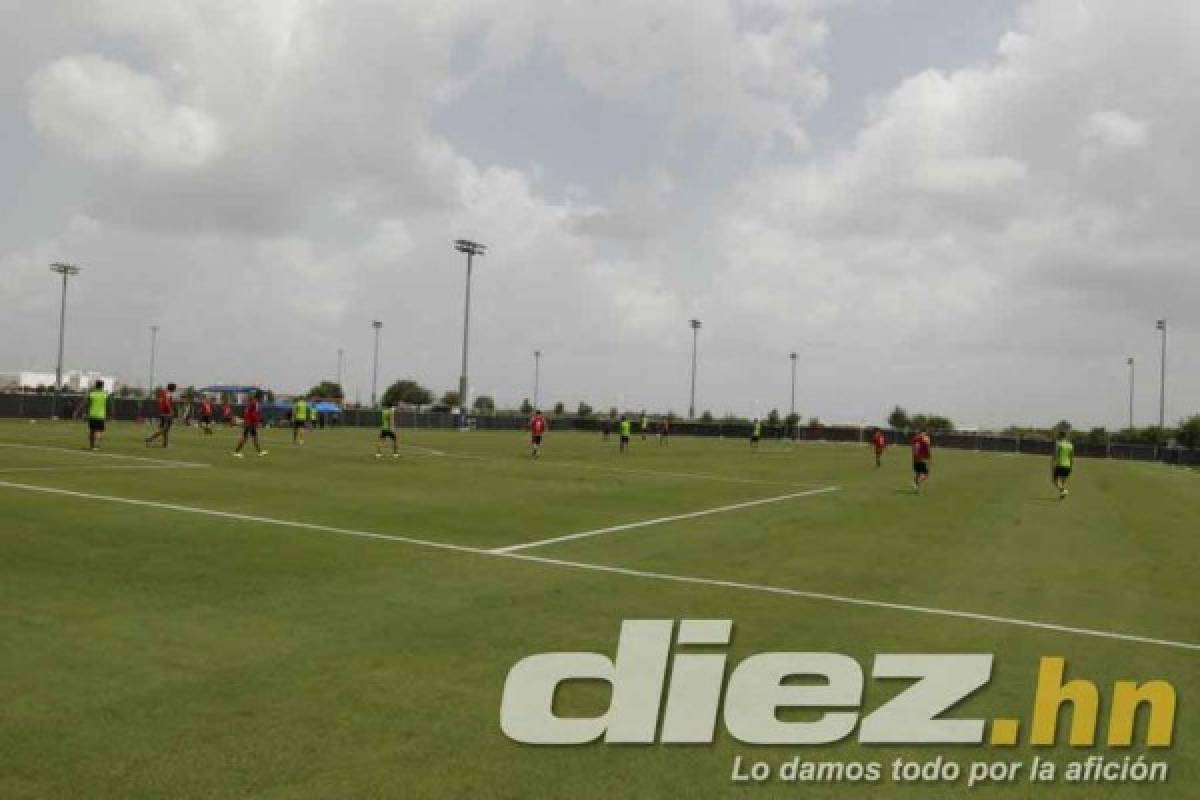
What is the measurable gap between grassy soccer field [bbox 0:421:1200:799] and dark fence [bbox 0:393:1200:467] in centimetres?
3985

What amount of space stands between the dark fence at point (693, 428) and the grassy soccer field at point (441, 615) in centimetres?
3985

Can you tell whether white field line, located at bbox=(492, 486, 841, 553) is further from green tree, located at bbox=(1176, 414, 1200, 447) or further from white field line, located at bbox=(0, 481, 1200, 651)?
green tree, located at bbox=(1176, 414, 1200, 447)

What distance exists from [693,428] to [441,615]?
83.5m

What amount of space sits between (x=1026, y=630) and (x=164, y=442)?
88.6ft

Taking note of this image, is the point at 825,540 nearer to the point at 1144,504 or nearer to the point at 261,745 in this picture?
the point at 261,745

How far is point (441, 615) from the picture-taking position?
7.57 meters

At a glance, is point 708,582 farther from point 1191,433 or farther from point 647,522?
point 1191,433

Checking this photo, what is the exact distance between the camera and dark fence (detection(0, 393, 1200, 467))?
5369cm

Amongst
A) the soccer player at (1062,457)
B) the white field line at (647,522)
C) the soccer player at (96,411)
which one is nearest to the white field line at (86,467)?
the soccer player at (96,411)

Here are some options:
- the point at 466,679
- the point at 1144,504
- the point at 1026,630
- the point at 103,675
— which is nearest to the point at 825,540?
the point at 1026,630

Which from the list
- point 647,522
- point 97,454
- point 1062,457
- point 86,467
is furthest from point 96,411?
point 1062,457

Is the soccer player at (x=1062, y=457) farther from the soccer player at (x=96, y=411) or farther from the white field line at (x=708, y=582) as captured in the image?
the soccer player at (x=96, y=411)

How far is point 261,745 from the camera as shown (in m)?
4.57

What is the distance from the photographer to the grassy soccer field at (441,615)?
176 inches
